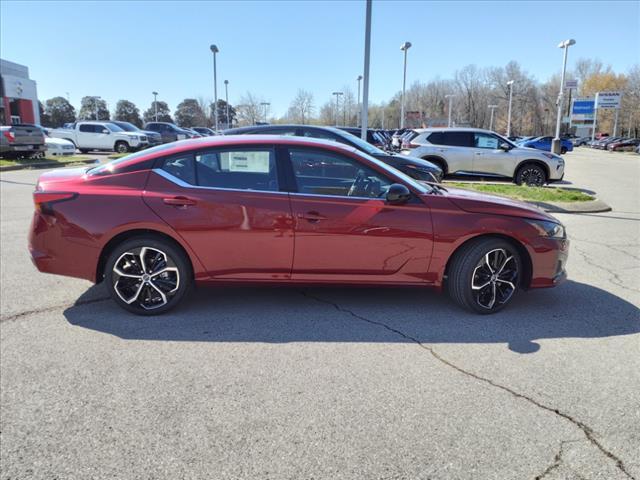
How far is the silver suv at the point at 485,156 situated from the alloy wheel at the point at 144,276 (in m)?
11.7

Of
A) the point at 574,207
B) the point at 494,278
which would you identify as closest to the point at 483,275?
the point at 494,278

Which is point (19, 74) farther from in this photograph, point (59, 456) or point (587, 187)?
point (59, 456)

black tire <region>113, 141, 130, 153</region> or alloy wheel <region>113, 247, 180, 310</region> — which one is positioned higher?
black tire <region>113, 141, 130, 153</region>

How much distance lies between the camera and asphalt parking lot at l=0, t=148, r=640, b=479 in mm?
2498

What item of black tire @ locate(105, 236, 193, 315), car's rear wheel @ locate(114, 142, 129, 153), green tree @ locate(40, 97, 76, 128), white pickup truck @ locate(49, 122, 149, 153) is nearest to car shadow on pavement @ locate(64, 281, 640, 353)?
black tire @ locate(105, 236, 193, 315)

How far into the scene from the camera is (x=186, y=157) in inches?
172

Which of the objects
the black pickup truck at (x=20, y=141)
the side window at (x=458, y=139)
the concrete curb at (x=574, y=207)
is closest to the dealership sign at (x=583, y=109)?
the side window at (x=458, y=139)

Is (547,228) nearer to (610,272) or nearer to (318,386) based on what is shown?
(610,272)

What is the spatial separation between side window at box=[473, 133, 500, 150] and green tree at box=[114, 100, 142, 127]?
82.2 m

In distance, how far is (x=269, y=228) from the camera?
4.23 metres

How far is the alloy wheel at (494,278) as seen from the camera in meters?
4.40

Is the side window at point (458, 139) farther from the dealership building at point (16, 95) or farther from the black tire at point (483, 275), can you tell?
the dealership building at point (16, 95)

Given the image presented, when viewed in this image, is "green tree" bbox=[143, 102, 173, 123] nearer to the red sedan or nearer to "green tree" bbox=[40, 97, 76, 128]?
"green tree" bbox=[40, 97, 76, 128]

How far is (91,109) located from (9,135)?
77721 mm
